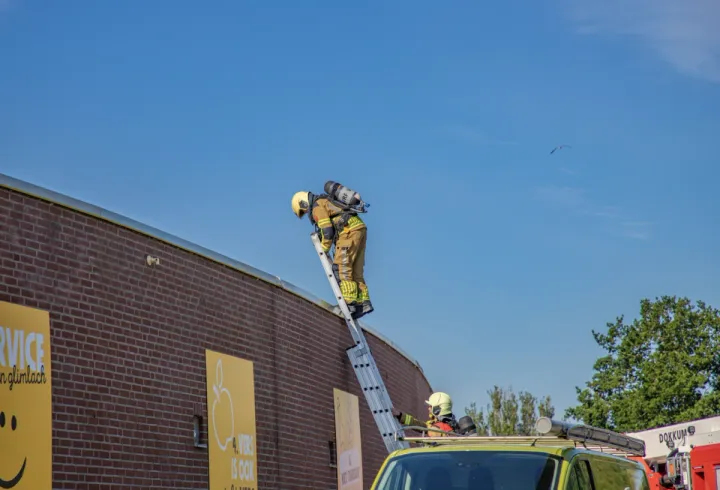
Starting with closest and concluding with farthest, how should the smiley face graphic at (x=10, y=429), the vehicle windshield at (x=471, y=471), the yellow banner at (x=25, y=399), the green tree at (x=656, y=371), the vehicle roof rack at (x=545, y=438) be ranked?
the vehicle windshield at (x=471, y=471)
the vehicle roof rack at (x=545, y=438)
the smiley face graphic at (x=10, y=429)
the yellow banner at (x=25, y=399)
the green tree at (x=656, y=371)

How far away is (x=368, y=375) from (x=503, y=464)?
761 centimetres

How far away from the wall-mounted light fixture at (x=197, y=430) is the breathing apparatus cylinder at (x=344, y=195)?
13.8 feet

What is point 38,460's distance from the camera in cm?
988

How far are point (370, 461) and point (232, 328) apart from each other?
5959 mm

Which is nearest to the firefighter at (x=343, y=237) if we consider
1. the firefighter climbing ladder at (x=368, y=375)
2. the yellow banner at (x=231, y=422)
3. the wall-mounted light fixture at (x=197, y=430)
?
the firefighter climbing ladder at (x=368, y=375)

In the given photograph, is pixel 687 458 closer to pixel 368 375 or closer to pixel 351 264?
pixel 368 375

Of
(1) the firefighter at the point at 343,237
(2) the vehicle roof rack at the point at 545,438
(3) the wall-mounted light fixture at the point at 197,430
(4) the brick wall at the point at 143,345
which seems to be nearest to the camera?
(2) the vehicle roof rack at the point at 545,438

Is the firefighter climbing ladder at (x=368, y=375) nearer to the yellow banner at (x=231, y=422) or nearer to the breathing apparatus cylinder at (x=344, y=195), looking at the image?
the breathing apparatus cylinder at (x=344, y=195)

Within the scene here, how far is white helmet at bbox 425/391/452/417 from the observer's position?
1474 centimetres

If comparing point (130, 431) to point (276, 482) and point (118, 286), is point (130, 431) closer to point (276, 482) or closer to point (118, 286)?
point (118, 286)

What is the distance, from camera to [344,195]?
51.6 ft

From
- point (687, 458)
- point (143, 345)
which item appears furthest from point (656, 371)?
point (143, 345)

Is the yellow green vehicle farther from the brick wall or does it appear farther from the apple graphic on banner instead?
the apple graphic on banner

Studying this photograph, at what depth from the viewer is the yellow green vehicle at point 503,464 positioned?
838cm
